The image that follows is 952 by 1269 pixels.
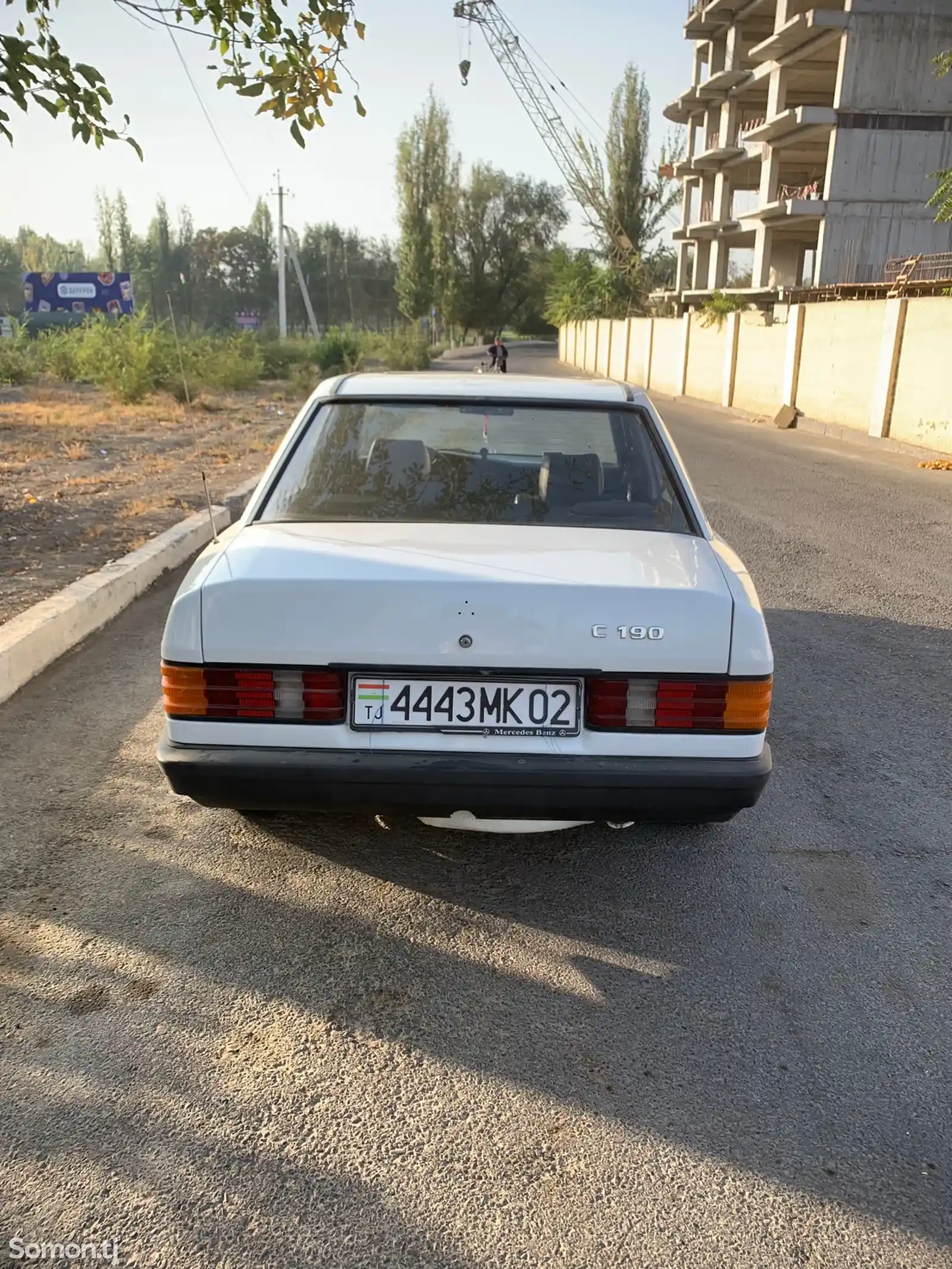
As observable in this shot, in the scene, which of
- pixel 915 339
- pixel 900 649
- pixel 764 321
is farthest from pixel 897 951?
pixel 764 321

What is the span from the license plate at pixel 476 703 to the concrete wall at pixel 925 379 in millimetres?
14499

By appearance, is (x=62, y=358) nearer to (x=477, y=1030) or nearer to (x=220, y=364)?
(x=220, y=364)

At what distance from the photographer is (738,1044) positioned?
7.84 feet

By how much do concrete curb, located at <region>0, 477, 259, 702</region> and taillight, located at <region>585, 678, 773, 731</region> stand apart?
1.78 m

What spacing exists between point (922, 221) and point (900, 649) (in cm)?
3707

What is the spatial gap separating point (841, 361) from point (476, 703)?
18.7m

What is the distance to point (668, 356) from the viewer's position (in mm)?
34844

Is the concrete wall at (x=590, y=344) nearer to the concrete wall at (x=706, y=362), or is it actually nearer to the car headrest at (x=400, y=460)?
the concrete wall at (x=706, y=362)

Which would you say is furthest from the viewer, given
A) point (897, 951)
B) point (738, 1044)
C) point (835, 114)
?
point (835, 114)

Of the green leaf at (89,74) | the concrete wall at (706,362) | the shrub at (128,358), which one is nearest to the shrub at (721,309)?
the concrete wall at (706,362)

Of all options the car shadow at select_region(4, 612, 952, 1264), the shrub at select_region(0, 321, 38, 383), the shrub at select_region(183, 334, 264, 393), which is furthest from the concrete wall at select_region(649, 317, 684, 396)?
the car shadow at select_region(4, 612, 952, 1264)

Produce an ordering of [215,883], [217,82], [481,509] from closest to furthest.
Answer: [215,883], [481,509], [217,82]

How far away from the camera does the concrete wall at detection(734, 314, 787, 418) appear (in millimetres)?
23062

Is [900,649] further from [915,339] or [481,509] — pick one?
[915,339]
